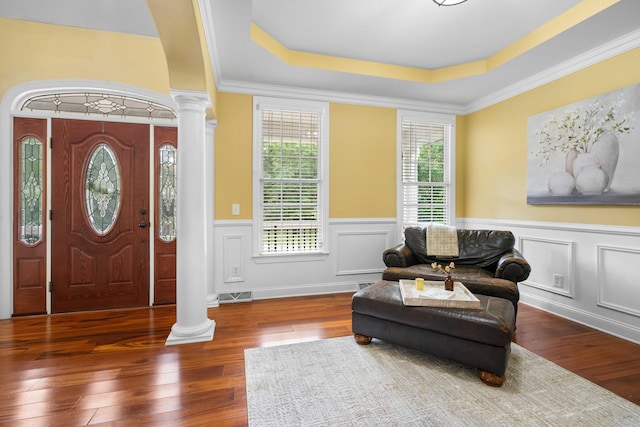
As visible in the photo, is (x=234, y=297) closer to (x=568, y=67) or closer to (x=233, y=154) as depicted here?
(x=233, y=154)

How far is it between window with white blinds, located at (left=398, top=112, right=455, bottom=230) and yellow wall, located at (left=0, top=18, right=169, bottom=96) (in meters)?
3.25

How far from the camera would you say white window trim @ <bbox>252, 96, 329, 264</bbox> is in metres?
3.82

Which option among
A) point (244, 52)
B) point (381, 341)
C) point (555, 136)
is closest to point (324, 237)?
point (381, 341)

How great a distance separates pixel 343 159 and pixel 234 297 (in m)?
2.31

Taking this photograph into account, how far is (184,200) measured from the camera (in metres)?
2.67

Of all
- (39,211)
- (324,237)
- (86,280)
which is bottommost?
(86,280)

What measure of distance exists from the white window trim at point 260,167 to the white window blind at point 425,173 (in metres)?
1.18

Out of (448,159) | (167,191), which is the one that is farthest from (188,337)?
(448,159)

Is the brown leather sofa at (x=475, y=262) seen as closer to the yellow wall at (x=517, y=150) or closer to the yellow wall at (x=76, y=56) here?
the yellow wall at (x=517, y=150)

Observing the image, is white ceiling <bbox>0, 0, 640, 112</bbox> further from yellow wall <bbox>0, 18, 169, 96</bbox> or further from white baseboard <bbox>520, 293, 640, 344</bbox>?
white baseboard <bbox>520, 293, 640, 344</bbox>

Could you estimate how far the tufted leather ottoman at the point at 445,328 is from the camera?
196 cm

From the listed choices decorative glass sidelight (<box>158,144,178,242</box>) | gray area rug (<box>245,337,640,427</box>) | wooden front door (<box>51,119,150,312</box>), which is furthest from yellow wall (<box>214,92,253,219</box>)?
gray area rug (<box>245,337,640,427</box>)

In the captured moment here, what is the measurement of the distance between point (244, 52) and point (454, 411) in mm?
3406

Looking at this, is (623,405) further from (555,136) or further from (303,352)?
(555,136)
